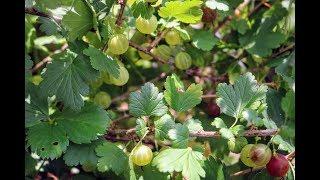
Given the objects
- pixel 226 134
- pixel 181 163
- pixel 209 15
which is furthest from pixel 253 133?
pixel 209 15

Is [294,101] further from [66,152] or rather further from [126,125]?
[126,125]

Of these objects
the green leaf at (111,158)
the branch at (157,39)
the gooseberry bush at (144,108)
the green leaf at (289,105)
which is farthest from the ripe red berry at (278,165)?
the branch at (157,39)

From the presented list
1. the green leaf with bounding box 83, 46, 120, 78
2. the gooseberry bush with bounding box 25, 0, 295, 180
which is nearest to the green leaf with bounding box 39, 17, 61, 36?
the gooseberry bush with bounding box 25, 0, 295, 180

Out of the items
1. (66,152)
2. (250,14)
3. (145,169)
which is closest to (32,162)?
(66,152)
